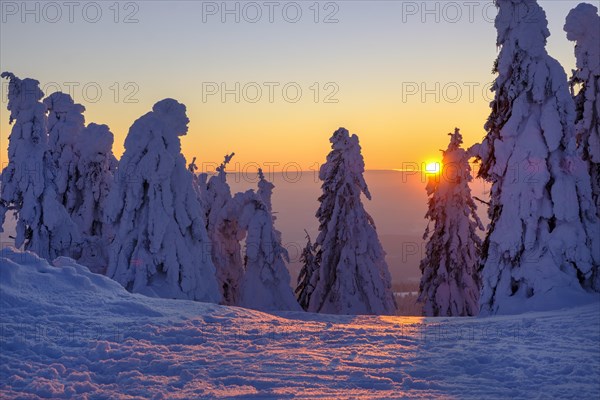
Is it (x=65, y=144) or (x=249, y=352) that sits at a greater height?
(x=65, y=144)

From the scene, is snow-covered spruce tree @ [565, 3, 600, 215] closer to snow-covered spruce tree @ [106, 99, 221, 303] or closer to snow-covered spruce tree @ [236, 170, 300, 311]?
snow-covered spruce tree @ [236, 170, 300, 311]

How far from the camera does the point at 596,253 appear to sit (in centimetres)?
1727

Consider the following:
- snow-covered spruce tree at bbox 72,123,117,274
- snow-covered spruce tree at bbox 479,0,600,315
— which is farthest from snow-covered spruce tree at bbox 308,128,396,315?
snow-covered spruce tree at bbox 479,0,600,315

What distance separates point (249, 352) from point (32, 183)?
21.7 metres

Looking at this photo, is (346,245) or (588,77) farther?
(346,245)

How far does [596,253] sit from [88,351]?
13.8 m

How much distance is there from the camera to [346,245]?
32188 millimetres

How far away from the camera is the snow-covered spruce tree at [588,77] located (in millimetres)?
22344

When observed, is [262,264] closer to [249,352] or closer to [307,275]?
[307,275]

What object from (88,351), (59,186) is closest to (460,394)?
(88,351)

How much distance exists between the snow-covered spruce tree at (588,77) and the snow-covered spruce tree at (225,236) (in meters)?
17.7

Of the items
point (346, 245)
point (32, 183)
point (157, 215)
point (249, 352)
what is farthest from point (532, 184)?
point (32, 183)

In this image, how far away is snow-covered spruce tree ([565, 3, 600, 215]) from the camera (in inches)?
880

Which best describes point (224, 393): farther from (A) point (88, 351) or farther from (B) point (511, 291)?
(B) point (511, 291)
